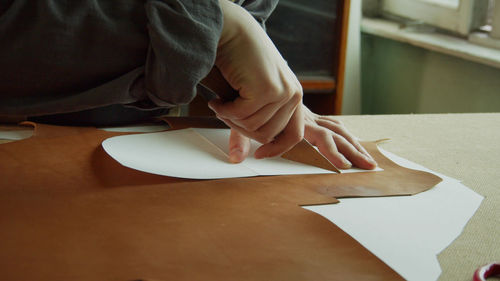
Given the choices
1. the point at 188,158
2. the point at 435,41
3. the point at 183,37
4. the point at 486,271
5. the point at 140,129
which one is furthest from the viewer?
the point at 435,41

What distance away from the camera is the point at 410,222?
0.55 meters

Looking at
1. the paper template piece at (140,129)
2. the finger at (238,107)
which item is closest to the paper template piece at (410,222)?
the finger at (238,107)

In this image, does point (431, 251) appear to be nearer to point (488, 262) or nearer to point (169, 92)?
→ point (488, 262)

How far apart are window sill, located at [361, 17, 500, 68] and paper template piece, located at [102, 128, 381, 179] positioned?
110 centimetres

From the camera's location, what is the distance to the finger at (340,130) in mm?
780

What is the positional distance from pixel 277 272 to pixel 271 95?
0.22 metres

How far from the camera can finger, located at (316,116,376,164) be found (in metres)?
0.78

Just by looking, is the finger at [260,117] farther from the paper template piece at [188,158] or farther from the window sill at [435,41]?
the window sill at [435,41]

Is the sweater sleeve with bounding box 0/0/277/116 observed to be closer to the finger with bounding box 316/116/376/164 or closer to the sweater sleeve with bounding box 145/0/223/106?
the sweater sleeve with bounding box 145/0/223/106

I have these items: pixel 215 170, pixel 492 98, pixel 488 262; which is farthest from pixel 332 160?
pixel 492 98

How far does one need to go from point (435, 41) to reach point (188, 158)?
1.35 meters

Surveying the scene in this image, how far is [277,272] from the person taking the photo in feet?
1.39

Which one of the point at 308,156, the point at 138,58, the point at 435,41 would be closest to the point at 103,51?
the point at 138,58

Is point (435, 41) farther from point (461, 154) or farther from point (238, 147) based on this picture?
point (238, 147)
